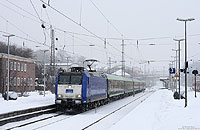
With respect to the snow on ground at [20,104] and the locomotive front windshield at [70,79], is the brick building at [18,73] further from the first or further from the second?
the locomotive front windshield at [70,79]

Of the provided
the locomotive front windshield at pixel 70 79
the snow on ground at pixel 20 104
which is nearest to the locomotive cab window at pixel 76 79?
the locomotive front windshield at pixel 70 79

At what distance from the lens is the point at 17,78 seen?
5809cm

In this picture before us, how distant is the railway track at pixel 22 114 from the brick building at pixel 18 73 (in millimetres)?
28374

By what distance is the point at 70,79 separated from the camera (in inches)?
898

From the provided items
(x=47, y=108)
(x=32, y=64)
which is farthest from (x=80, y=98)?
(x=32, y=64)

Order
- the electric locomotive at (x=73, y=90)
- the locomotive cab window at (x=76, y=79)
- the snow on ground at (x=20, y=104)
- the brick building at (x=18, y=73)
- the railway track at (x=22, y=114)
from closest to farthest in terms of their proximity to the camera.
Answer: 1. the railway track at (x=22, y=114)
2. the snow on ground at (x=20, y=104)
3. the electric locomotive at (x=73, y=90)
4. the locomotive cab window at (x=76, y=79)
5. the brick building at (x=18, y=73)

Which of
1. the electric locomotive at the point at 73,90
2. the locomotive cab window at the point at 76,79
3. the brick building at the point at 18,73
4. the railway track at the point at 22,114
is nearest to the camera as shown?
the railway track at the point at 22,114

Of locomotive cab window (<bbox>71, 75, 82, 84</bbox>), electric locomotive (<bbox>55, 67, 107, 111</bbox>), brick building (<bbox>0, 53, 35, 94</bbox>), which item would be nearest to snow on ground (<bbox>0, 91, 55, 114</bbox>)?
electric locomotive (<bbox>55, 67, 107, 111</bbox>)

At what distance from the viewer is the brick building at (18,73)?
53.1 meters

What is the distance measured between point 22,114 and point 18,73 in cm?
4116

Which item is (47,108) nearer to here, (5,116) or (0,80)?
(5,116)

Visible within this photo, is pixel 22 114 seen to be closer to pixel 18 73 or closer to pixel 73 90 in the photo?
pixel 73 90

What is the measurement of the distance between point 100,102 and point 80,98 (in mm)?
7435

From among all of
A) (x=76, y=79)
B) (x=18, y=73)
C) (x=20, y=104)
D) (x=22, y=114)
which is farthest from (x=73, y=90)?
(x=18, y=73)
